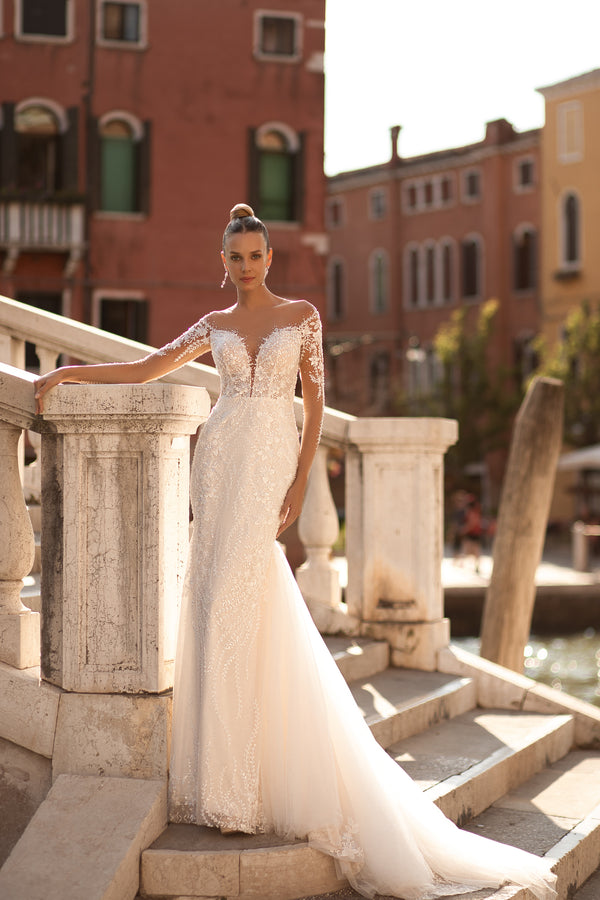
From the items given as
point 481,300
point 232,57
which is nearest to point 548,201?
point 481,300

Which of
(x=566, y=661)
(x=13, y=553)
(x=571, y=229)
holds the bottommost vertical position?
(x=566, y=661)

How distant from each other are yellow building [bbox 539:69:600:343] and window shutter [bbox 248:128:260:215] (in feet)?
44.0

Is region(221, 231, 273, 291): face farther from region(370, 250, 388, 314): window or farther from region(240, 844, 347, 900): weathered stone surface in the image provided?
region(370, 250, 388, 314): window

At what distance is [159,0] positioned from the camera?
19.8 meters

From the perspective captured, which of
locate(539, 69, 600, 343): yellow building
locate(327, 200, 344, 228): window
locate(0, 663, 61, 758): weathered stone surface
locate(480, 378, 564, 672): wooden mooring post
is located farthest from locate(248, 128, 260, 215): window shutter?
locate(327, 200, 344, 228): window

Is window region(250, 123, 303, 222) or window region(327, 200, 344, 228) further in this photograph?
window region(327, 200, 344, 228)

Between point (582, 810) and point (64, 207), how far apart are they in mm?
16236

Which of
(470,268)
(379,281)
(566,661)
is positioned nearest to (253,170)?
(566,661)

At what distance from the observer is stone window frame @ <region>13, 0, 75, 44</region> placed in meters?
19.3

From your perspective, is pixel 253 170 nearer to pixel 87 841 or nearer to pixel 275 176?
pixel 275 176

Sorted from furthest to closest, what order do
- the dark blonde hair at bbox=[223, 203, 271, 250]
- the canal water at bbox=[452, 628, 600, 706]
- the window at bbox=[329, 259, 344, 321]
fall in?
the window at bbox=[329, 259, 344, 321], the canal water at bbox=[452, 628, 600, 706], the dark blonde hair at bbox=[223, 203, 271, 250]

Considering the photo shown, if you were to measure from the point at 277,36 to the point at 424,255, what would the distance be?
1628 cm

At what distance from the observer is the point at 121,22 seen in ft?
65.0

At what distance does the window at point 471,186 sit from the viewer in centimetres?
3462
